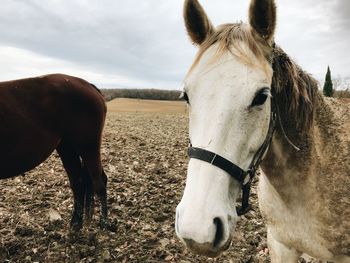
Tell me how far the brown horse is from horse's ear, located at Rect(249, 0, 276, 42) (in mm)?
3292

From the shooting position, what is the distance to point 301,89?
230 centimetres

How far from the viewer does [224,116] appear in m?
1.74

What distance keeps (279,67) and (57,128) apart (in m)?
3.41

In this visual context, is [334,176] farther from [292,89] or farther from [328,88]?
[328,88]

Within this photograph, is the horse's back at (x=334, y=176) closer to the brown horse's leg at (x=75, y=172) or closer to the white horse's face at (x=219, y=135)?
the white horse's face at (x=219, y=135)

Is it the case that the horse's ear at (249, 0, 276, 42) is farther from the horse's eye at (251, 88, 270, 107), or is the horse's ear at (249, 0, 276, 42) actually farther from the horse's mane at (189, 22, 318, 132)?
the horse's eye at (251, 88, 270, 107)

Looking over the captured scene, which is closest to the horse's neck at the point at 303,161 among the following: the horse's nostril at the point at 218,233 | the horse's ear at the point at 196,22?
the horse's ear at the point at 196,22

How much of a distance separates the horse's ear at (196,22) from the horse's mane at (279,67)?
0.26ft

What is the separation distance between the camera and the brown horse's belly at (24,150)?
4309 mm

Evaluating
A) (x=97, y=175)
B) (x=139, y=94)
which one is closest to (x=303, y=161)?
(x=97, y=175)

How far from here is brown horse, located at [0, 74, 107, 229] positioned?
436cm

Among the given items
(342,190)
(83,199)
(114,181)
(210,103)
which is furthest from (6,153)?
(342,190)

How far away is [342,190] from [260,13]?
1.37 meters

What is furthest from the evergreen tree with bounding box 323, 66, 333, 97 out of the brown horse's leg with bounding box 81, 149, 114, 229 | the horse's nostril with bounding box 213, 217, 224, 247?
the horse's nostril with bounding box 213, 217, 224, 247
